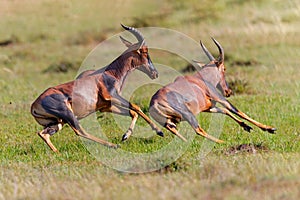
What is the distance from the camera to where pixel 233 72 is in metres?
19.0

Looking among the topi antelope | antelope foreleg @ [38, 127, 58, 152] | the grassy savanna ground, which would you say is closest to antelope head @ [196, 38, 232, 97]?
the topi antelope

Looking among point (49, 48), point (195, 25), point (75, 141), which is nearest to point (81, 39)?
point (49, 48)

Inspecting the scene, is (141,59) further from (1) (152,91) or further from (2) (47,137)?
(1) (152,91)

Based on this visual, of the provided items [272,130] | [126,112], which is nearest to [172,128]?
[126,112]

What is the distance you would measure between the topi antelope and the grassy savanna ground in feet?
0.94

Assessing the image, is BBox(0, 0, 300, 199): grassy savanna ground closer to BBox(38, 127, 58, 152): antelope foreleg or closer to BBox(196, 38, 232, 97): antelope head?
BBox(38, 127, 58, 152): antelope foreleg

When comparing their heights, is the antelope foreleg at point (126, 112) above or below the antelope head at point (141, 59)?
below

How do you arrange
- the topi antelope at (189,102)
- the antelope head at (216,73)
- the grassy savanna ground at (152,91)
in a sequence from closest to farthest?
the grassy savanna ground at (152,91) → the topi antelope at (189,102) → the antelope head at (216,73)

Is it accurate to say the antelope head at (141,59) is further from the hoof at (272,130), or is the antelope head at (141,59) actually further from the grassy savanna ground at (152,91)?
the hoof at (272,130)

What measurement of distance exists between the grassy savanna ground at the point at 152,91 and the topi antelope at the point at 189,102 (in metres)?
0.29

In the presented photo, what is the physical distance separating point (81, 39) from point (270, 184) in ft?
62.9

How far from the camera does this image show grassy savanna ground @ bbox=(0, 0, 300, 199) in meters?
7.48

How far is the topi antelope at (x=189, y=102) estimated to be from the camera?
10836mm

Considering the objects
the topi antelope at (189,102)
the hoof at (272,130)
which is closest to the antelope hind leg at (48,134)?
the topi antelope at (189,102)
